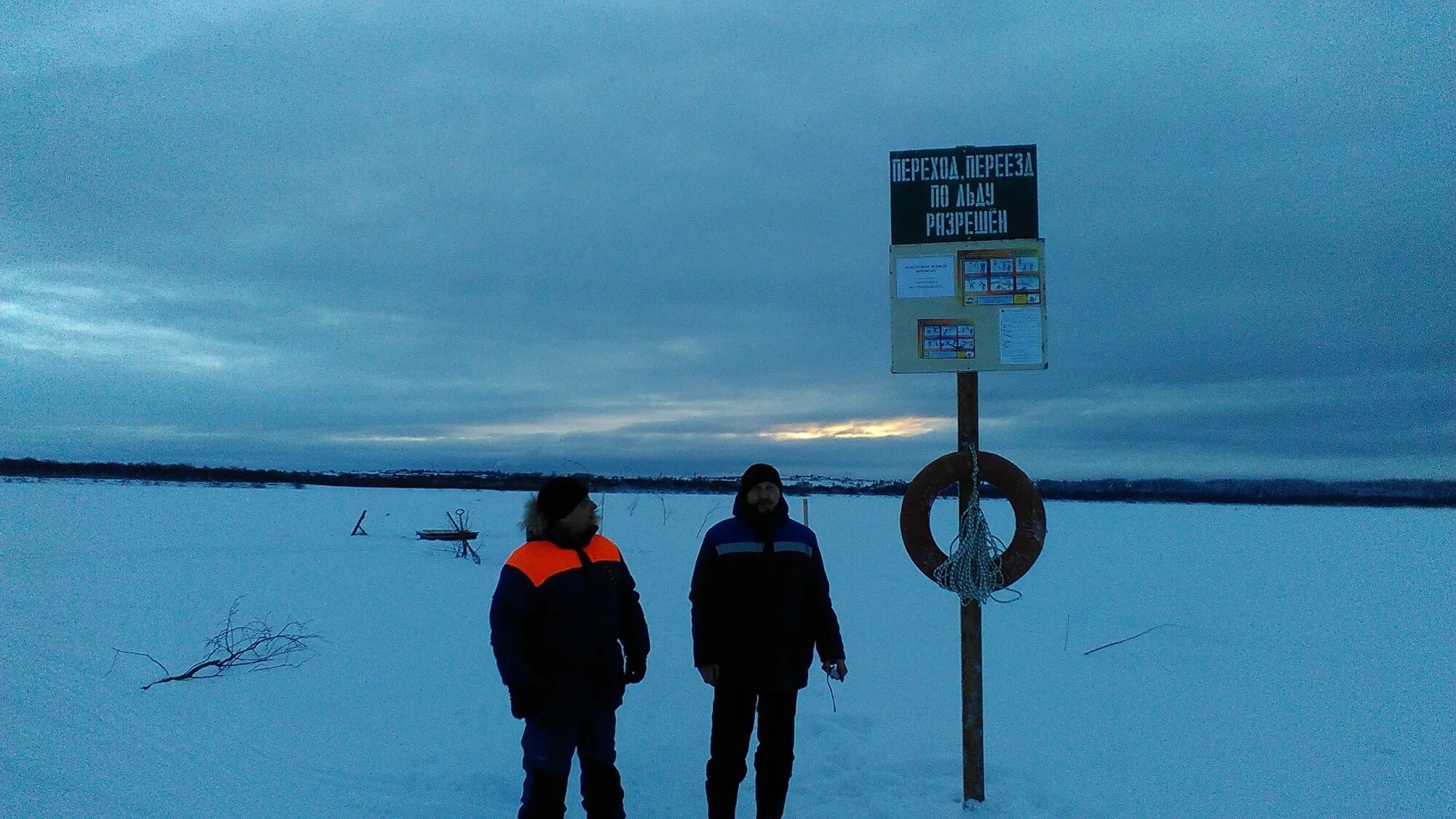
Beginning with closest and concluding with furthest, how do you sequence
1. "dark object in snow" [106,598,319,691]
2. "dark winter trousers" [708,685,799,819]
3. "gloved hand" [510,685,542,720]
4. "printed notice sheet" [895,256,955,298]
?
"gloved hand" [510,685,542,720]
"dark winter trousers" [708,685,799,819]
"printed notice sheet" [895,256,955,298]
"dark object in snow" [106,598,319,691]

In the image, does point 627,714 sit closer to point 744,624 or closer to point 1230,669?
point 744,624

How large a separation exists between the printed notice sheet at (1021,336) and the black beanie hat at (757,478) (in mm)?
1278

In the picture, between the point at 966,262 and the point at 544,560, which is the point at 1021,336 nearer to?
the point at 966,262

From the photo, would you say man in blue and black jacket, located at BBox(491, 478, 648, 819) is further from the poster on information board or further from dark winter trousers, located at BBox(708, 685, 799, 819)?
the poster on information board

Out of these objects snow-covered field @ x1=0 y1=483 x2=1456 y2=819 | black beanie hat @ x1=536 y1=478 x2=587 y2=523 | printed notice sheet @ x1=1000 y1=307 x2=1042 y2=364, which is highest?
printed notice sheet @ x1=1000 y1=307 x2=1042 y2=364

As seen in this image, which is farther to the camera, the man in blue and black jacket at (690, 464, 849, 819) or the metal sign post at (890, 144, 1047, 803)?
the metal sign post at (890, 144, 1047, 803)

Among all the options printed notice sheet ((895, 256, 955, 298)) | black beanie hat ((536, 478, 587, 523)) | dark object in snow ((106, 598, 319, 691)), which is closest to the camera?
black beanie hat ((536, 478, 587, 523))

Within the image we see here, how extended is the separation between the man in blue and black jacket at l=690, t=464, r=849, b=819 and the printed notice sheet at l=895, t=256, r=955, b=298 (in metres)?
1.22

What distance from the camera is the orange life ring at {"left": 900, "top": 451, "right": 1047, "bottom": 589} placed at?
4191 mm

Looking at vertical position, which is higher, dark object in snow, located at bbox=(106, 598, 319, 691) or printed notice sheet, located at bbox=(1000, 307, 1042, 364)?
printed notice sheet, located at bbox=(1000, 307, 1042, 364)

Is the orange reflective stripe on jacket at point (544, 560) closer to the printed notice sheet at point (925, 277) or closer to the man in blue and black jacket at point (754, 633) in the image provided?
the man in blue and black jacket at point (754, 633)

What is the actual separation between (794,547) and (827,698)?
2849mm

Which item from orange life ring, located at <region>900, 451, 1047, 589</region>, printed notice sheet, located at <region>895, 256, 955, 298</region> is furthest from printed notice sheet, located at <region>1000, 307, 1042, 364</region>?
orange life ring, located at <region>900, 451, 1047, 589</region>

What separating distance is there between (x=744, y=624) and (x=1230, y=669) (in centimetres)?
535
